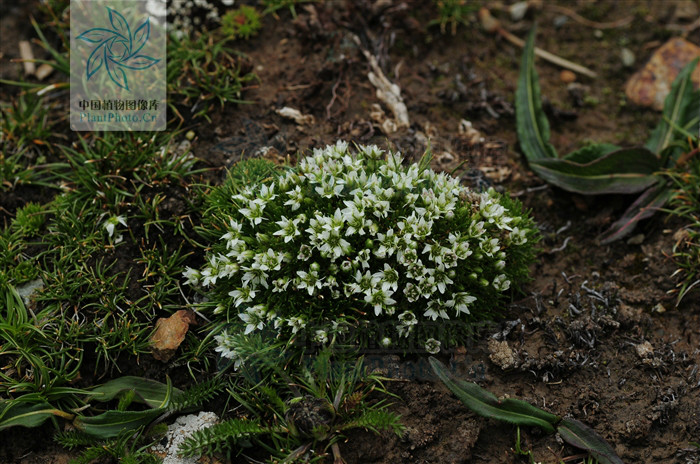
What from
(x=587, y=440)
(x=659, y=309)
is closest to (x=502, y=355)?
(x=587, y=440)

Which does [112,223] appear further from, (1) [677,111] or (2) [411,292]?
(1) [677,111]

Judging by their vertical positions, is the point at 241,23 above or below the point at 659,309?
above

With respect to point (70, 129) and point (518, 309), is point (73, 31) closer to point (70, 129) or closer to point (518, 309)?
point (70, 129)

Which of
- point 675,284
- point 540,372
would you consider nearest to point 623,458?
point 540,372

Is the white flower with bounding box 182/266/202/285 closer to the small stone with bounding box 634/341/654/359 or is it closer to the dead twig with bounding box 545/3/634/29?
the small stone with bounding box 634/341/654/359

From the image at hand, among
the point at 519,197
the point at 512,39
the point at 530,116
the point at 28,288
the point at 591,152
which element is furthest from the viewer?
the point at 512,39
